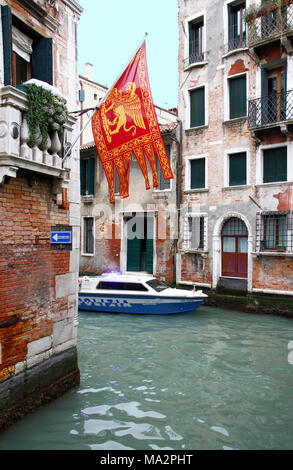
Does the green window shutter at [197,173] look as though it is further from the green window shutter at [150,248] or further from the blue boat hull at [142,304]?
the blue boat hull at [142,304]

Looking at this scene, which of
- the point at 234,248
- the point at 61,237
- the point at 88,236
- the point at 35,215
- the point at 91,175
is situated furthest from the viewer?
the point at 88,236

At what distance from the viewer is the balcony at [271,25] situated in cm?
1167

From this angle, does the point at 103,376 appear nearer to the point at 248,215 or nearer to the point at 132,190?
the point at 248,215

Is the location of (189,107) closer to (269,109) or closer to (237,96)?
(237,96)

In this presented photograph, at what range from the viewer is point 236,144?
13508mm

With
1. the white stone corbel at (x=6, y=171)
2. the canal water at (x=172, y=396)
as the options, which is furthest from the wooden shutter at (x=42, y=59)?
the canal water at (x=172, y=396)

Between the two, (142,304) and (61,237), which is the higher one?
(61,237)

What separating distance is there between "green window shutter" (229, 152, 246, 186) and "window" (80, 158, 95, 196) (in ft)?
23.6

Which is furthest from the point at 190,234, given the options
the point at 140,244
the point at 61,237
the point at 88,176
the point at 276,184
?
the point at 61,237

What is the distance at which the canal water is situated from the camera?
4.71 m

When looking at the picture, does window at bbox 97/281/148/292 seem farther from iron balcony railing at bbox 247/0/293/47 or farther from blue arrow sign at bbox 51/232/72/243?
iron balcony railing at bbox 247/0/293/47

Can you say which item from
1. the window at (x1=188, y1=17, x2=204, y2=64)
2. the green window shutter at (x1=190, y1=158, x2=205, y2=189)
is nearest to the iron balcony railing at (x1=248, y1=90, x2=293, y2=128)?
the green window shutter at (x1=190, y1=158, x2=205, y2=189)

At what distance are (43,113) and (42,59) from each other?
1.27 m
